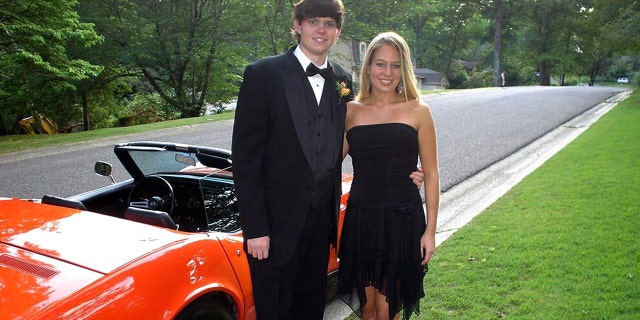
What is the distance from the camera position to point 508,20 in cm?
6047

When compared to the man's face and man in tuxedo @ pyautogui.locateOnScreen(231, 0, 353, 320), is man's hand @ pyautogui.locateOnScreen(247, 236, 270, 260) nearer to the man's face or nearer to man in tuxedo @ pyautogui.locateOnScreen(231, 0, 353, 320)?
man in tuxedo @ pyautogui.locateOnScreen(231, 0, 353, 320)

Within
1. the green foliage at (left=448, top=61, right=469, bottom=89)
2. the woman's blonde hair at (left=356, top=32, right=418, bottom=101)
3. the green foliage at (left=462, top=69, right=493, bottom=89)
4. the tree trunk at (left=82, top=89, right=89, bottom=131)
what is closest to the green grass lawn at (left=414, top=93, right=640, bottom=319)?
the woman's blonde hair at (left=356, top=32, right=418, bottom=101)

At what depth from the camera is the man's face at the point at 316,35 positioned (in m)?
2.21

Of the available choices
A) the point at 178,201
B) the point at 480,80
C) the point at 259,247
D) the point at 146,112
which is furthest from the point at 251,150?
the point at 480,80

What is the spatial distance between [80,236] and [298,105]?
1268mm

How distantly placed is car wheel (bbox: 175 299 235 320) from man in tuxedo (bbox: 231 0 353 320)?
0.24m

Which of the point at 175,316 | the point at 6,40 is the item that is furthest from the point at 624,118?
the point at 6,40

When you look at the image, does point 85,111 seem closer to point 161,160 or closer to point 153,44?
point 153,44

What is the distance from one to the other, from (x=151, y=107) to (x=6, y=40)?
31.4ft

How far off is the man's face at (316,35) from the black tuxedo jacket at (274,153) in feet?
0.27

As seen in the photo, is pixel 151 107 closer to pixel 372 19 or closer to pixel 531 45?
pixel 372 19

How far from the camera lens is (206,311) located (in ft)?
7.71

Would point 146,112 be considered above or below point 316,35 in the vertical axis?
below

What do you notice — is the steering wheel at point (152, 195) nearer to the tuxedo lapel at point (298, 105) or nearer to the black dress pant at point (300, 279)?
the black dress pant at point (300, 279)
